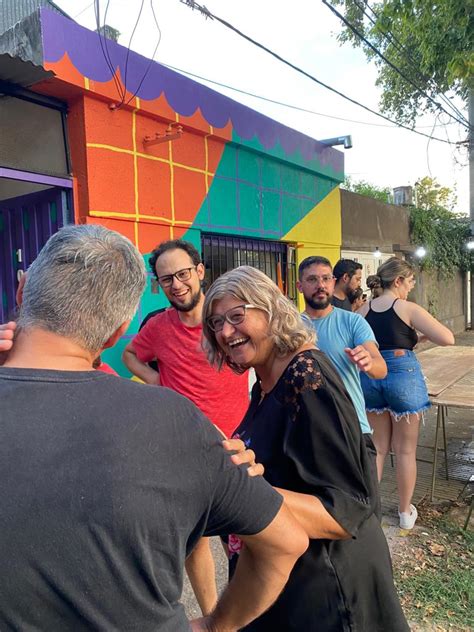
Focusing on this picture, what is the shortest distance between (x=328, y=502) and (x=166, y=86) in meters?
4.62

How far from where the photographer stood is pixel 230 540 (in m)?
1.43

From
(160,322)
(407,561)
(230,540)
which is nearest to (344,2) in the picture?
(160,322)

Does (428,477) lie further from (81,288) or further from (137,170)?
(81,288)

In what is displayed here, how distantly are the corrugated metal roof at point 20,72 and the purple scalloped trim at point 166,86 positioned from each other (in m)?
0.28

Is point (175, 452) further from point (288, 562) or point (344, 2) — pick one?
point (344, 2)

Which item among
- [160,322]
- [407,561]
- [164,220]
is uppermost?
[164,220]

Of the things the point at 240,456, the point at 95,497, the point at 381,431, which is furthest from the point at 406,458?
the point at 95,497

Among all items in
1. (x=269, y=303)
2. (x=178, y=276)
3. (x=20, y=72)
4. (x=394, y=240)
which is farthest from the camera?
(x=394, y=240)

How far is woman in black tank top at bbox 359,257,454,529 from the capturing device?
127 inches

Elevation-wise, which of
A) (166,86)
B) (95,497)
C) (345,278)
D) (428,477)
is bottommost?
(428,477)

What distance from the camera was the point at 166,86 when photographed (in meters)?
4.71

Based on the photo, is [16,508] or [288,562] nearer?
[16,508]

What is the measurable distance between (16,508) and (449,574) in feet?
9.22

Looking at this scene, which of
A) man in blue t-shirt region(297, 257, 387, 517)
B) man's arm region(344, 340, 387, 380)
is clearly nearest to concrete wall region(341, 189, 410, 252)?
man in blue t-shirt region(297, 257, 387, 517)
